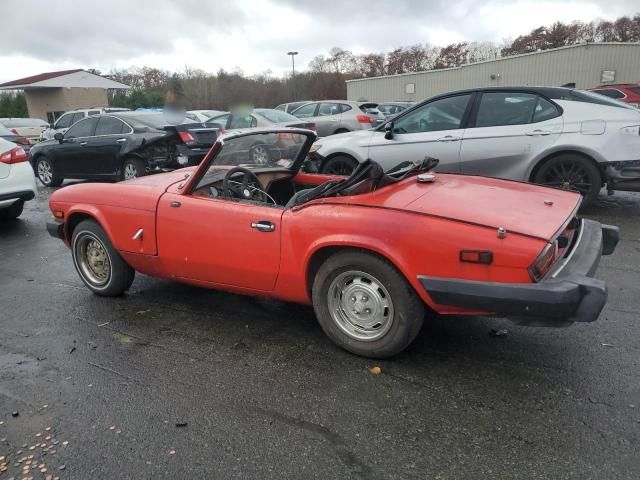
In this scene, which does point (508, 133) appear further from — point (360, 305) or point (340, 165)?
point (360, 305)

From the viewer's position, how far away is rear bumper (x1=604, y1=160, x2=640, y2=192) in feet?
20.0

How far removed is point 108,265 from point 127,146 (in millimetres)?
6405

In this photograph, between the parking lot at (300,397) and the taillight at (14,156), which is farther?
Result: the taillight at (14,156)

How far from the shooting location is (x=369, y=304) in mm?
3100

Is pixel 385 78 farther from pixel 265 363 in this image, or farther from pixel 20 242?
pixel 265 363

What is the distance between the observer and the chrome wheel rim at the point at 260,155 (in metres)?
4.20

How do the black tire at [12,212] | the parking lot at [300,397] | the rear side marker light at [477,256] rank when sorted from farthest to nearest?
the black tire at [12,212], the rear side marker light at [477,256], the parking lot at [300,397]

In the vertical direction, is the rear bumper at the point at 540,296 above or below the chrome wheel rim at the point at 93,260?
above

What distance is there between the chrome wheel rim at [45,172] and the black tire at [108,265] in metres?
8.16

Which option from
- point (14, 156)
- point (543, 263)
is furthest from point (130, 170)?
point (543, 263)

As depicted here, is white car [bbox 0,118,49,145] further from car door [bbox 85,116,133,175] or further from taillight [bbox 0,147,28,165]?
taillight [bbox 0,147,28,165]

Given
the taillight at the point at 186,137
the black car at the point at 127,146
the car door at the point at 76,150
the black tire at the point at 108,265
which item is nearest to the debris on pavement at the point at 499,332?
the black tire at the point at 108,265

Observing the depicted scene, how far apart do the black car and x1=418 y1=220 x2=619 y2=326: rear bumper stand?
7800 mm

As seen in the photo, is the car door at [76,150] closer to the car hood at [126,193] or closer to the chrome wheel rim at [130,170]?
the chrome wheel rim at [130,170]
